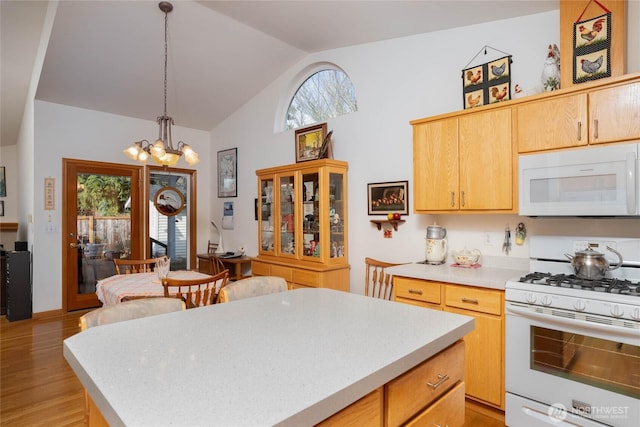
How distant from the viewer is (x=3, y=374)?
2887 millimetres

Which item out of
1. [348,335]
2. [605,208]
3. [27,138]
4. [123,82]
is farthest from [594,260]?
[27,138]

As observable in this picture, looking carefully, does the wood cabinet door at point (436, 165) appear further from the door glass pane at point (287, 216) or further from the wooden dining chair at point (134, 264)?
the wooden dining chair at point (134, 264)

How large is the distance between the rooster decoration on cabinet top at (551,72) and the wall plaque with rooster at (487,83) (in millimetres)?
299

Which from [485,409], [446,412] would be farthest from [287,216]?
[446,412]

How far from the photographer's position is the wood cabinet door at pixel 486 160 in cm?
240

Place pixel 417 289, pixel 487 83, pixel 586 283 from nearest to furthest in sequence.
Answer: pixel 586 283 → pixel 417 289 → pixel 487 83

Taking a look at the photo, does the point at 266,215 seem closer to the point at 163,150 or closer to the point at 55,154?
the point at 163,150

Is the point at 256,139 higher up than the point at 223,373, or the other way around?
the point at 256,139

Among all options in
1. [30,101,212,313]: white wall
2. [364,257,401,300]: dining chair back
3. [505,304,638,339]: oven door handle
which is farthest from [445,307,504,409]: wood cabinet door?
[30,101,212,313]: white wall

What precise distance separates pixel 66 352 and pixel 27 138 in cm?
519

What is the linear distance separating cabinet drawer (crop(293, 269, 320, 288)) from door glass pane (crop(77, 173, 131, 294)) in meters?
2.81

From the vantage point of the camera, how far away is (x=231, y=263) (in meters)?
4.96

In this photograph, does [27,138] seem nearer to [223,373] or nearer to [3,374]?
[3,374]

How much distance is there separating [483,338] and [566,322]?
51 centimetres
